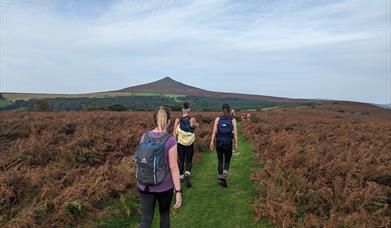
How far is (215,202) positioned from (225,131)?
175 cm

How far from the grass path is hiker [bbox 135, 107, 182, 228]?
7.79 ft

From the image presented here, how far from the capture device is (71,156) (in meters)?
12.0

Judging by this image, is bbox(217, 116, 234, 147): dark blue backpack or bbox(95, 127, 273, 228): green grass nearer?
bbox(95, 127, 273, 228): green grass

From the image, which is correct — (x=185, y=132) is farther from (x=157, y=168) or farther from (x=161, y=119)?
(x=157, y=168)

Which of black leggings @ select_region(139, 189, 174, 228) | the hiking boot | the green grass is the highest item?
black leggings @ select_region(139, 189, 174, 228)

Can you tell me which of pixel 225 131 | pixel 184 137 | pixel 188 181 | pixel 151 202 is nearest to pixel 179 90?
pixel 188 181

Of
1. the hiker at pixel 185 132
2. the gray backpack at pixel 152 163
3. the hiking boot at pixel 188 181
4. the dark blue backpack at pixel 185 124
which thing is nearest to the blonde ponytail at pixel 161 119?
the gray backpack at pixel 152 163

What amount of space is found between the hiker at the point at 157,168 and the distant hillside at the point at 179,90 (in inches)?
4605

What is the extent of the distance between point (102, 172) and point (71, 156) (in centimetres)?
265

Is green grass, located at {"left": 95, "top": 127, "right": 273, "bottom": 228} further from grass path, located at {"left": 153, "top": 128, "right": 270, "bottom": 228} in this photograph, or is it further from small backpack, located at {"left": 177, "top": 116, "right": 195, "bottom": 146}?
small backpack, located at {"left": 177, "top": 116, "right": 195, "bottom": 146}

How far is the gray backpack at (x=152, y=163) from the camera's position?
488cm

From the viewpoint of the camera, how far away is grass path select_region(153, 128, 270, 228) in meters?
7.48

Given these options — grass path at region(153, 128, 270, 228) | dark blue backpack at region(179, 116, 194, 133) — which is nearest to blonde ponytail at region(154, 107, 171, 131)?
grass path at region(153, 128, 270, 228)

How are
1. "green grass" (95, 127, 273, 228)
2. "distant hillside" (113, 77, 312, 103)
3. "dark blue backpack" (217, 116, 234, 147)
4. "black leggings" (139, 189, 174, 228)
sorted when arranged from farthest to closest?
"distant hillside" (113, 77, 312, 103) < "dark blue backpack" (217, 116, 234, 147) < "green grass" (95, 127, 273, 228) < "black leggings" (139, 189, 174, 228)
